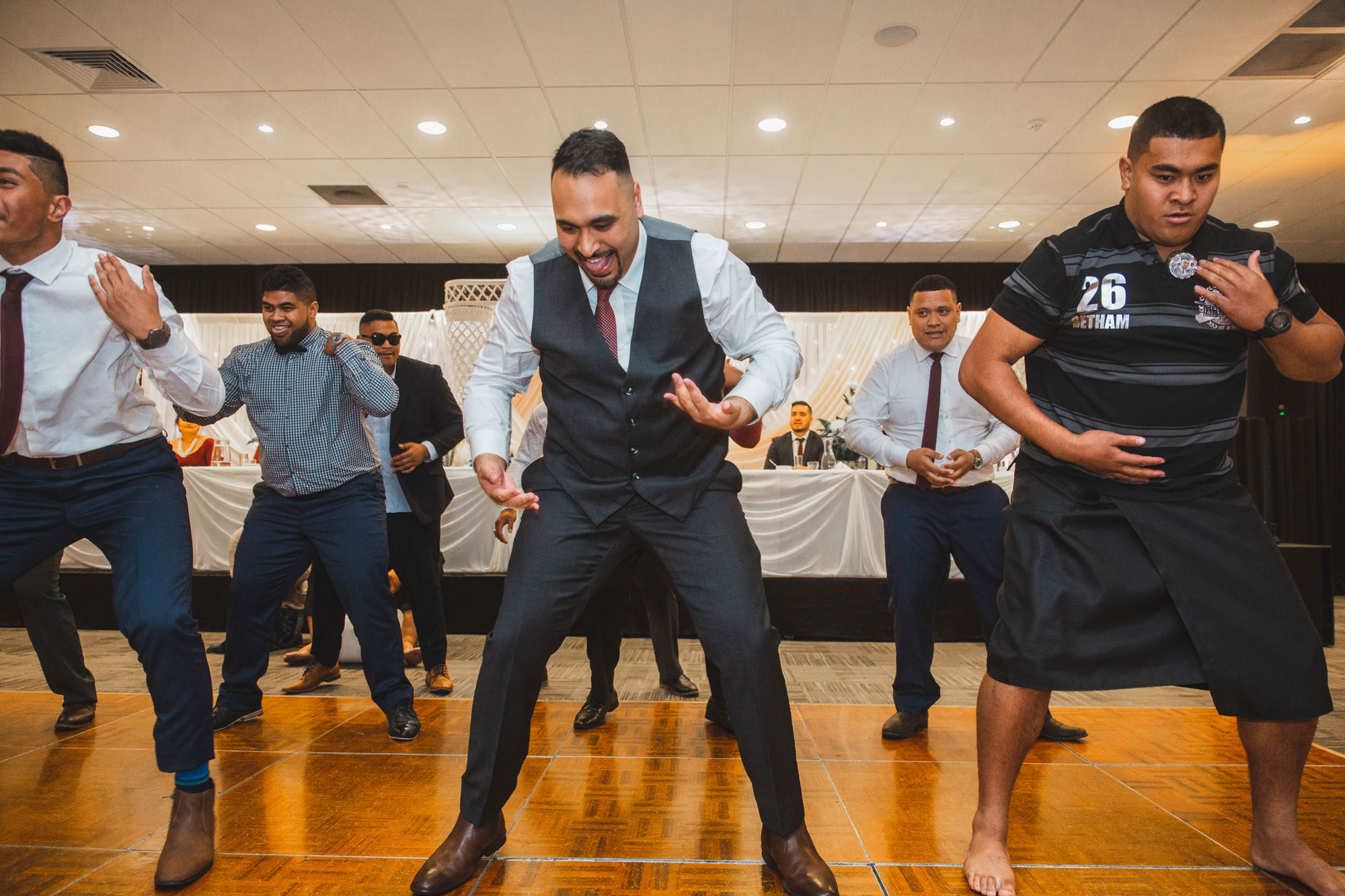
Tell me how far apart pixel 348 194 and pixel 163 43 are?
254 cm

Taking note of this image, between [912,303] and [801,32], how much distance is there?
7.98ft

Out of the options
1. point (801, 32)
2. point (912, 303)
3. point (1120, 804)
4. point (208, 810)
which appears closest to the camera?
point (208, 810)

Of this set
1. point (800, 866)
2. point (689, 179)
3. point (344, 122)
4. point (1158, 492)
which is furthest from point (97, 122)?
point (1158, 492)

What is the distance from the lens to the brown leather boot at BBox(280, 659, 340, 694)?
342cm

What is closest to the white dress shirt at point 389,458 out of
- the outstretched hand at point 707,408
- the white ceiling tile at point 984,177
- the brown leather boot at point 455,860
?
the brown leather boot at point 455,860

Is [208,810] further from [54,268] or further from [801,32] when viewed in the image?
[801,32]

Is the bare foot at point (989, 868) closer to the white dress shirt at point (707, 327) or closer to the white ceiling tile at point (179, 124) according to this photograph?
the white dress shirt at point (707, 327)

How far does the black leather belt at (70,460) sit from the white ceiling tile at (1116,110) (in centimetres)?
557

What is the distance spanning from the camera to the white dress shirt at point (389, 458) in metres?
3.63

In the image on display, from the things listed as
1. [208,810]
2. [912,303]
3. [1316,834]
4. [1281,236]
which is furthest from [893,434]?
[1281,236]

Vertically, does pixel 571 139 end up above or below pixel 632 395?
above

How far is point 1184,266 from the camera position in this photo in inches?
60.8

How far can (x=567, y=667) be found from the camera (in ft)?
13.0

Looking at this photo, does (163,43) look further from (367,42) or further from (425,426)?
→ (425,426)
